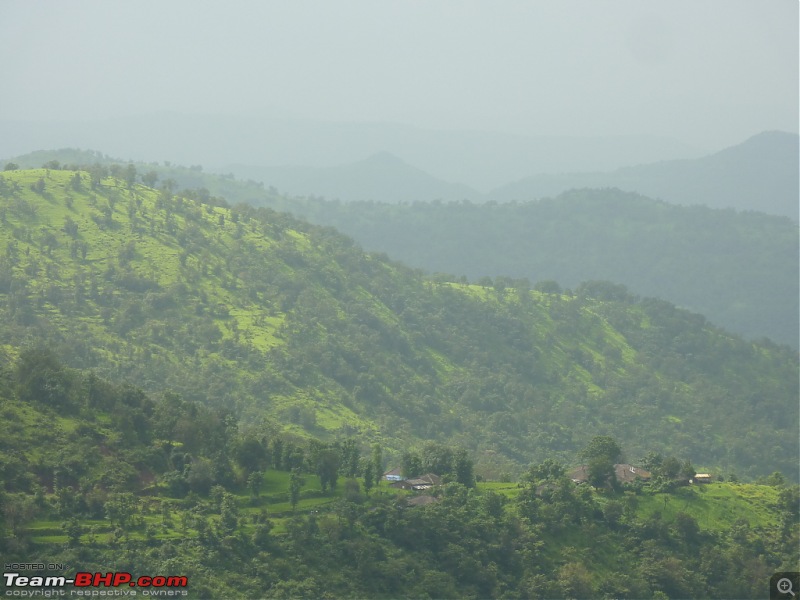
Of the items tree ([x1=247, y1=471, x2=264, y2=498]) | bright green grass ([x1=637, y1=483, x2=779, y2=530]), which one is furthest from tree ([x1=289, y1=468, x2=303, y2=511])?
bright green grass ([x1=637, y1=483, x2=779, y2=530])

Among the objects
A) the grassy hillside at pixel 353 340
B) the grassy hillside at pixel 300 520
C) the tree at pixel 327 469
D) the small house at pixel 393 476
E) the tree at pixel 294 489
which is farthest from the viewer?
the grassy hillside at pixel 353 340

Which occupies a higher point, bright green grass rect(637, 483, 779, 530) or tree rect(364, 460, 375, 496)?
tree rect(364, 460, 375, 496)

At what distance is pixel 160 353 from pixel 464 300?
49891mm

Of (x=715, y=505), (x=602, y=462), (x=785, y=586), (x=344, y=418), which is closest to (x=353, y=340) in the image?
(x=344, y=418)

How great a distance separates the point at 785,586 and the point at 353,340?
2559 inches

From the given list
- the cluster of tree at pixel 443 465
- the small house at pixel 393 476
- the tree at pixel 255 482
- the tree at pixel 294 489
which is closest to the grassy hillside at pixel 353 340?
the cluster of tree at pixel 443 465

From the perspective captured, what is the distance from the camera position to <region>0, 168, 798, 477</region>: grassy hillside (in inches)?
3607

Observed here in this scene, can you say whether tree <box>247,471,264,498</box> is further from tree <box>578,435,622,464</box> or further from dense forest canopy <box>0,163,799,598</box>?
tree <box>578,435,622,464</box>

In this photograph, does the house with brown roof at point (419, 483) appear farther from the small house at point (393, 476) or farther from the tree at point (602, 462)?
the tree at point (602, 462)

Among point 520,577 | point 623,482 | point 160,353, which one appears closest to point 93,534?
point 520,577

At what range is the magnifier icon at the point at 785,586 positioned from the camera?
50.8m

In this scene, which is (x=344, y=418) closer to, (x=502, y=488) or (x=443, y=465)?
(x=443, y=465)

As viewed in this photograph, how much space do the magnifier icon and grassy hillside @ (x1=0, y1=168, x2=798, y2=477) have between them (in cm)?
2184

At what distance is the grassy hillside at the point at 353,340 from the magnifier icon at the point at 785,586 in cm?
2184
